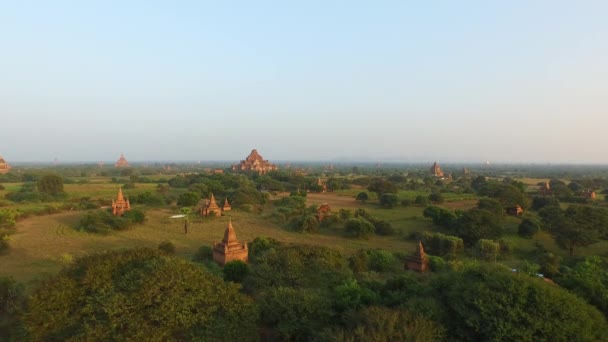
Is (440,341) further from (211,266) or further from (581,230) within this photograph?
(581,230)

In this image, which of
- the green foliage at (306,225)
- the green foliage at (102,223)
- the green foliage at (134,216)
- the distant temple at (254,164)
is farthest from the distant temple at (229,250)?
the distant temple at (254,164)

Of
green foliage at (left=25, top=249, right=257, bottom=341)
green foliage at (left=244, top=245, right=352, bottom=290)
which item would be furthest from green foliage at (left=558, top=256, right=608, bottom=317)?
green foliage at (left=25, top=249, right=257, bottom=341)

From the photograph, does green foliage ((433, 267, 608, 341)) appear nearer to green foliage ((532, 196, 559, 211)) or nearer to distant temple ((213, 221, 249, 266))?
distant temple ((213, 221, 249, 266))

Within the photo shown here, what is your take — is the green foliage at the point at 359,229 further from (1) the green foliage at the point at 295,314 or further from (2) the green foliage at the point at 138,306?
(2) the green foliage at the point at 138,306

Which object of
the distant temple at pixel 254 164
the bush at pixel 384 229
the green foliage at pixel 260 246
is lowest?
the bush at pixel 384 229

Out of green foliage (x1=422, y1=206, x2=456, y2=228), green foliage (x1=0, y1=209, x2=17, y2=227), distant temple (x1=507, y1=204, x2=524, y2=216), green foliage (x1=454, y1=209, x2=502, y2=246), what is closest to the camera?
green foliage (x1=454, y1=209, x2=502, y2=246)

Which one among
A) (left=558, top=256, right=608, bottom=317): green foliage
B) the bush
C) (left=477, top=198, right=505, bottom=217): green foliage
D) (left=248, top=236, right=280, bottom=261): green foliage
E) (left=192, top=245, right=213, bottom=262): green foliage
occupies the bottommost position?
the bush

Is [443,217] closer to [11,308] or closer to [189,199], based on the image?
[189,199]
